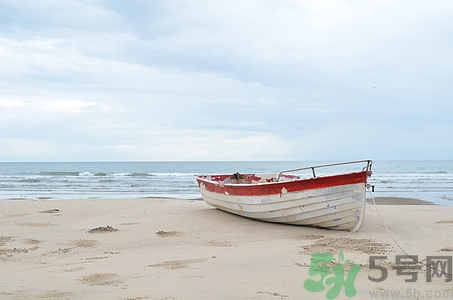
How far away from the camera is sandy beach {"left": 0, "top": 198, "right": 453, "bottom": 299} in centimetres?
420

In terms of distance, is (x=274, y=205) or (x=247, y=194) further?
(x=247, y=194)

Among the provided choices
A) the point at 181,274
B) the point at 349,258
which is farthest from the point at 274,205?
the point at 181,274

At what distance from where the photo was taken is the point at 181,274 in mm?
4852

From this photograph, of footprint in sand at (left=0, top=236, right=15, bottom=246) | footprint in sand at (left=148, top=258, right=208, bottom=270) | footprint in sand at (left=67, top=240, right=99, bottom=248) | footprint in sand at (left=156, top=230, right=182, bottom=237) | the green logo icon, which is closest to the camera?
the green logo icon

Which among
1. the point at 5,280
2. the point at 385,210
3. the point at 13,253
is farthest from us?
the point at 385,210

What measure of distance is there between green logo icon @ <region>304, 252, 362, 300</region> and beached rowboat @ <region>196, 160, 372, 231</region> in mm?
2101

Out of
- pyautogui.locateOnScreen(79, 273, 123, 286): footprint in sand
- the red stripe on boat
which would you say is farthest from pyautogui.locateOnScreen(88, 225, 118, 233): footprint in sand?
pyautogui.locateOnScreen(79, 273, 123, 286): footprint in sand

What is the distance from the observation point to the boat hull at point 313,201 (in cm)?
745

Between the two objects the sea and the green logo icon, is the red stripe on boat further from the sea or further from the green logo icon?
the green logo icon

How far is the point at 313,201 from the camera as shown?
7754mm

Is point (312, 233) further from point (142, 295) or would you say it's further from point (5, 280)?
point (5, 280)

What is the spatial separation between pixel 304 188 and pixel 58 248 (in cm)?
432

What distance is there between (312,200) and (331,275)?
3200mm

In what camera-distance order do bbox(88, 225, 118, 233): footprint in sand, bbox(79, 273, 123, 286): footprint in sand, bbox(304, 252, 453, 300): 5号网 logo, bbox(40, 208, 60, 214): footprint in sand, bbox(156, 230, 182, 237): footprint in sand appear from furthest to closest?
1. bbox(40, 208, 60, 214): footprint in sand
2. bbox(88, 225, 118, 233): footprint in sand
3. bbox(156, 230, 182, 237): footprint in sand
4. bbox(79, 273, 123, 286): footprint in sand
5. bbox(304, 252, 453, 300): 5号网 logo
